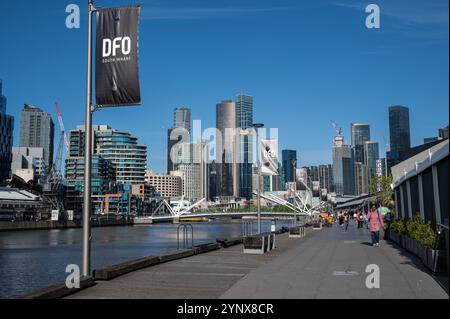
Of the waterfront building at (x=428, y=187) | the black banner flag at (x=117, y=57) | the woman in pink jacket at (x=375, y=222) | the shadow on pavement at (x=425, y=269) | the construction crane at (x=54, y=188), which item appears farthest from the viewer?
the construction crane at (x=54, y=188)

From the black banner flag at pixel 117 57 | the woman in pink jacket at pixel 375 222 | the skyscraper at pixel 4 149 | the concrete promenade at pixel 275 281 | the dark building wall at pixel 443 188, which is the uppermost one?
the skyscraper at pixel 4 149

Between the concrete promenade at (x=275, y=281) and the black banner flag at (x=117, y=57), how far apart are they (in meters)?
4.58

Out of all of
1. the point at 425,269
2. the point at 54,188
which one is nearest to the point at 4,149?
the point at 54,188

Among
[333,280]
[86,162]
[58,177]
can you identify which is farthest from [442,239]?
[58,177]

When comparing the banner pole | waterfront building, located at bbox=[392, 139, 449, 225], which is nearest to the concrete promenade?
the banner pole

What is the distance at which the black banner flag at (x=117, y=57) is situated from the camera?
12617mm

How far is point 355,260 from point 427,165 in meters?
4.45

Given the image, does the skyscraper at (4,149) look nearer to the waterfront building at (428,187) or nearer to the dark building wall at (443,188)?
the waterfront building at (428,187)

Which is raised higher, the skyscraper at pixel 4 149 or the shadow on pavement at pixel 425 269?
the skyscraper at pixel 4 149

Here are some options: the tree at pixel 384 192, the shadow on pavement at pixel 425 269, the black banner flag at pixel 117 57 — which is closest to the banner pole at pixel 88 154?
the black banner flag at pixel 117 57

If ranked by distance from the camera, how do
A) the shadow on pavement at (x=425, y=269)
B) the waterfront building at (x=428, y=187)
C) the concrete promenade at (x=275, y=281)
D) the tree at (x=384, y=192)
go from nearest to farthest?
1. the concrete promenade at (x=275, y=281)
2. the shadow on pavement at (x=425, y=269)
3. the waterfront building at (x=428, y=187)
4. the tree at (x=384, y=192)

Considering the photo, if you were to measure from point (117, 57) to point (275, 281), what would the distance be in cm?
672
